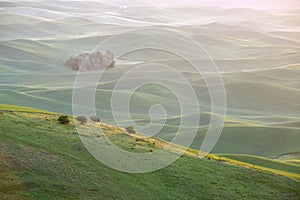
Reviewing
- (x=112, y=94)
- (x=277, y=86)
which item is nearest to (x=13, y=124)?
(x=112, y=94)

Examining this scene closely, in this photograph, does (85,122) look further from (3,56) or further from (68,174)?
(3,56)

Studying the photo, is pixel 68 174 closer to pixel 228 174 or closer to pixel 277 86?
pixel 228 174

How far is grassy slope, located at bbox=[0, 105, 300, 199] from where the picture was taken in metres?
25.4

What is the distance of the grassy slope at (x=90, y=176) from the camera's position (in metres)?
25.4

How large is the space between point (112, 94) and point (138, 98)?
6.07 metres

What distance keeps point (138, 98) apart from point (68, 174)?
2881 inches

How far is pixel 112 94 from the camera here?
326 feet

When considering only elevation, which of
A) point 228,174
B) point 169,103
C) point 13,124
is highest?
point 13,124

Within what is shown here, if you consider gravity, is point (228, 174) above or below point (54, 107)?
above

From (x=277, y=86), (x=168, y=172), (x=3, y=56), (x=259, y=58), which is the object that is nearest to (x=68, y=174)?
(x=168, y=172)

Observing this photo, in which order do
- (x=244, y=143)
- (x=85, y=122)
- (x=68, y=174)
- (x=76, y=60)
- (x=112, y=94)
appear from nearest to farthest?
(x=68, y=174) → (x=85, y=122) → (x=244, y=143) → (x=112, y=94) → (x=76, y=60)

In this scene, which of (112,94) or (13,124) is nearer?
(13,124)

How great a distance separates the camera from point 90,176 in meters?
27.4

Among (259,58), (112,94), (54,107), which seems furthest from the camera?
(259,58)
